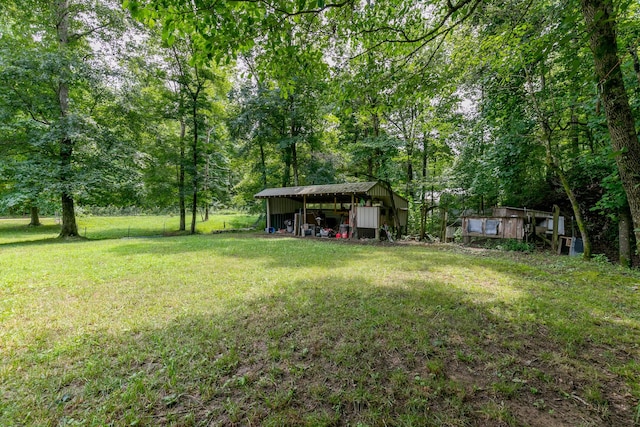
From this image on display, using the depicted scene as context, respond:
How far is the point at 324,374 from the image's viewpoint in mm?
2260

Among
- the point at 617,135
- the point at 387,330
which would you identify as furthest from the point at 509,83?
the point at 387,330

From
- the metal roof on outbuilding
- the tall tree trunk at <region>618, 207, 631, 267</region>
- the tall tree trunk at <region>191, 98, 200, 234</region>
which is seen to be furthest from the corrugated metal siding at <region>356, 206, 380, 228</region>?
the tall tree trunk at <region>191, 98, 200, 234</region>

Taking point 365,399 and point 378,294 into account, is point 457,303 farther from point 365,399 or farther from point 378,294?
point 365,399

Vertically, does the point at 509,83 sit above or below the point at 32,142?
above

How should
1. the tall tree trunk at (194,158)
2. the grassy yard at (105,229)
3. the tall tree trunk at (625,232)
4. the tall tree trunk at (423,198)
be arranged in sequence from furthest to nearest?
the tall tree trunk at (194,158) < the grassy yard at (105,229) < the tall tree trunk at (423,198) < the tall tree trunk at (625,232)

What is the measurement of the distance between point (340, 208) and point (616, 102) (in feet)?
44.0

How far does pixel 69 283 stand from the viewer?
15.9 ft

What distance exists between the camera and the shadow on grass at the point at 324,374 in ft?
6.00

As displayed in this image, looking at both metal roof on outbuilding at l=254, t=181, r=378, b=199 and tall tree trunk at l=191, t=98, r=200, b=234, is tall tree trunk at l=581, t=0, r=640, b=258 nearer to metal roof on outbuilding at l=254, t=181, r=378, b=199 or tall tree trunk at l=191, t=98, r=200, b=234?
metal roof on outbuilding at l=254, t=181, r=378, b=199

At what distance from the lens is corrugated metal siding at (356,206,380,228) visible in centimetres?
1229

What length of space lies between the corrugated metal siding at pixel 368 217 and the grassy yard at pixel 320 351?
732 cm

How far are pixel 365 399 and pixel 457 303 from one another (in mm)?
2487

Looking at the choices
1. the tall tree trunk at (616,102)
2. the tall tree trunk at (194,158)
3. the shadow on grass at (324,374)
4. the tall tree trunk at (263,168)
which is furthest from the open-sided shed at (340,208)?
the tall tree trunk at (616,102)

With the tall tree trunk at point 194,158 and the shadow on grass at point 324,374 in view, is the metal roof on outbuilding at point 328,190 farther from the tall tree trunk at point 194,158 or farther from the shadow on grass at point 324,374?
the shadow on grass at point 324,374
